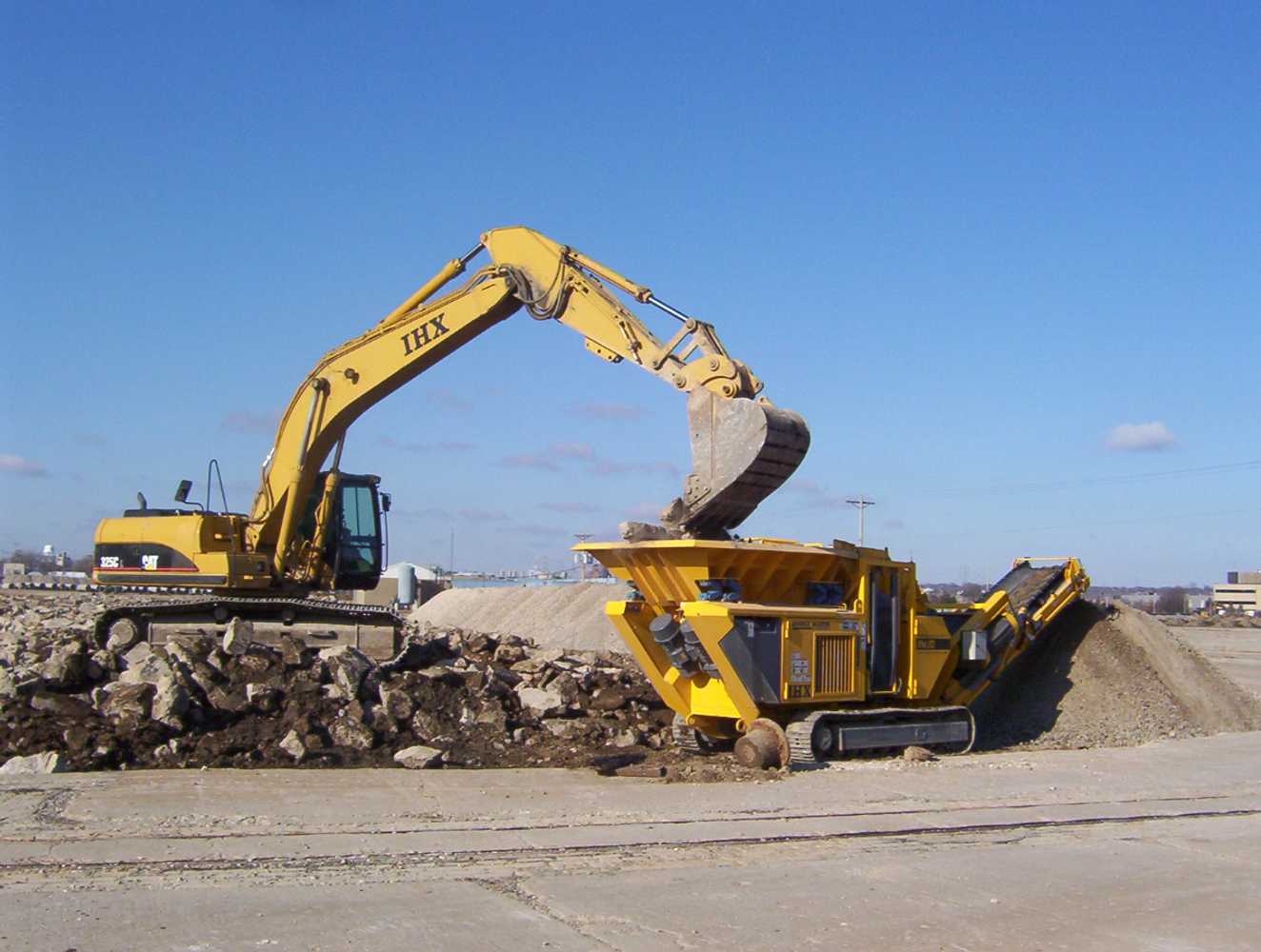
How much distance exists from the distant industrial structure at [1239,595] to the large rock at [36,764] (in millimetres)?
98035

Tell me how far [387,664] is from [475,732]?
10.3ft

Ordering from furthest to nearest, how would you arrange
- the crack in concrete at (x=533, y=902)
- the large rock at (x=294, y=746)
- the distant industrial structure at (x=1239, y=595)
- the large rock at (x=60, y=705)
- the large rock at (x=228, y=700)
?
the distant industrial structure at (x=1239, y=595) → the large rock at (x=228, y=700) → the large rock at (x=60, y=705) → the large rock at (x=294, y=746) → the crack in concrete at (x=533, y=902)

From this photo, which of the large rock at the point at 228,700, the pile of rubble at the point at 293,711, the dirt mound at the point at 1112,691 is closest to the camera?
the pile of rubble at the point at 293,711

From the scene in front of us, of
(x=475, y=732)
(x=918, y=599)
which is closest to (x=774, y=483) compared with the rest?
(x=918, y=599)

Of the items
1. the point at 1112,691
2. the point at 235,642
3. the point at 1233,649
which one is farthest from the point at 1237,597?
the point at 235,642

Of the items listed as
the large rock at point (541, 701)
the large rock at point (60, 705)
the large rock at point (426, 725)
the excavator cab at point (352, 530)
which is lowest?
the large rock at point (426, 725)

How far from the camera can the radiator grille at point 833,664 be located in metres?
12.1

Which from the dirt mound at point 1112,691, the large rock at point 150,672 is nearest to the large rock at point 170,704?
the large rock at point 150,672

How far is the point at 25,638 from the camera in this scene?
58.0ft

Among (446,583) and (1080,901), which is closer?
(1080,901)

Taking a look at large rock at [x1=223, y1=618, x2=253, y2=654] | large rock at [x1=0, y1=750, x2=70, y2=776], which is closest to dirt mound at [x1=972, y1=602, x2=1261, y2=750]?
large rock at [x1=223, y1=618, x2=253, y2=654]

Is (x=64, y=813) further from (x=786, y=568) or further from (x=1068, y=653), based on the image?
(x=1068, y=653)

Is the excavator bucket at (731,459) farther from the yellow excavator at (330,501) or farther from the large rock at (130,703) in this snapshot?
the large rock at (130,703)

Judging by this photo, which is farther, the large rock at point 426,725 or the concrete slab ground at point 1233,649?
the concrete slab ground at point 1233,649
